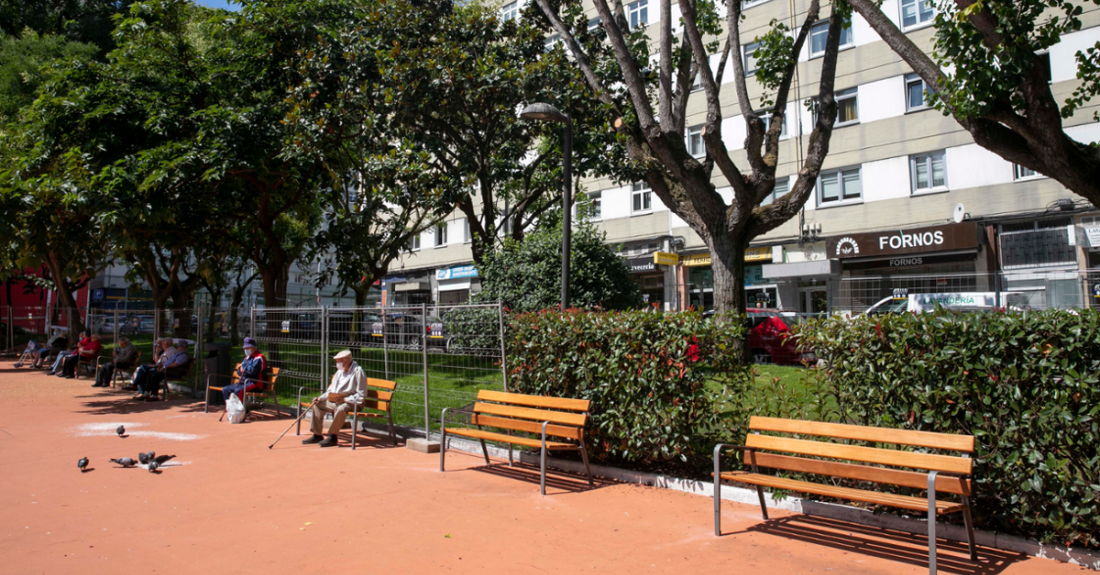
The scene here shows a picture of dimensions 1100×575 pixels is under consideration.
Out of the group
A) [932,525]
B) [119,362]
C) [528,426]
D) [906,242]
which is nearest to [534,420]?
[528,426]

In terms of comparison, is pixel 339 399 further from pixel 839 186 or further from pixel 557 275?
pixel 839 186

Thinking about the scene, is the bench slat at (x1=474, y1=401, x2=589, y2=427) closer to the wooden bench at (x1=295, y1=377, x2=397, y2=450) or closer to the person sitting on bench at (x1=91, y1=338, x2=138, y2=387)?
the wooden bench at (x1=295, y1=377, x2=397, y2=450)

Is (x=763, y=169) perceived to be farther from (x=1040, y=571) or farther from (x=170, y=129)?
(x=170, y=129)

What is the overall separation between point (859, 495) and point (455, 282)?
109 ft

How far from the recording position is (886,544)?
16.2 feet

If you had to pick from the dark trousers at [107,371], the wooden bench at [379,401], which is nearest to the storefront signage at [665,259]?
the dark trousers at [107,371]

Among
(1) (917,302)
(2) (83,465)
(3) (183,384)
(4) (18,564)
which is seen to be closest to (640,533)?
(4) (18,564)

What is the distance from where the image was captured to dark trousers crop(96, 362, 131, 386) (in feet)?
52.3

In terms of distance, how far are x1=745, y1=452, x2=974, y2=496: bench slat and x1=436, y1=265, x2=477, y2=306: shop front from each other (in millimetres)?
30200

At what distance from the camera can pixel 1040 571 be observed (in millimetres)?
4367

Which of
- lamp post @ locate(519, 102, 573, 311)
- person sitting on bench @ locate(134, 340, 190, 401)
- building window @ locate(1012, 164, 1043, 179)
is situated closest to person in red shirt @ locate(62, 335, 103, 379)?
person sitting on bench @ locate(134, 340, 190, 401)

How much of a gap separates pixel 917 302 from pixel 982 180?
8.83m

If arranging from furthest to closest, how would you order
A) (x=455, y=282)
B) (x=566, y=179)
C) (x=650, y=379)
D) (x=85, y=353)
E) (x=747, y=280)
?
(x=455, y=282), (x=747, y=280), (x=85, y=353), (x=566, y=179), (x=650, y=379)

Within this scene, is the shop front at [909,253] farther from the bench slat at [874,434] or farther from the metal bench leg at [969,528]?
the metal bench leg at [969,528]
